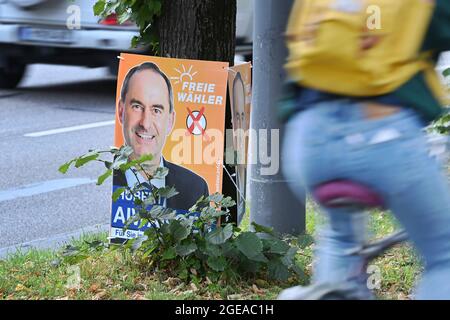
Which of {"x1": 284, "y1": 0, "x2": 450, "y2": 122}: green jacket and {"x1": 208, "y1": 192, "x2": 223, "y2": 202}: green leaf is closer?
{"x1": 284, "y1": 0, "x2": 450, "y2": 122}: green jacket

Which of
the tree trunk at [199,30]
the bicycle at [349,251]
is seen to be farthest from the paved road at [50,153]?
the bicycle at [349,251]

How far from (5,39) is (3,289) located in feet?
25.9

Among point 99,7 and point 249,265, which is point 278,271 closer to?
point 249,265

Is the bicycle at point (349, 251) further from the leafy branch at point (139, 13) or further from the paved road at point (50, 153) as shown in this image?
the paved road at point (50, 153)

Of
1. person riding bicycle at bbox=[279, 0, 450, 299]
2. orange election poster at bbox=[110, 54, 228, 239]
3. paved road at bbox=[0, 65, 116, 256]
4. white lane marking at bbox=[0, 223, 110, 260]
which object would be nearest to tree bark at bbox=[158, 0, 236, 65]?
orange election poster at bbox=[110, 54, 228, 239]

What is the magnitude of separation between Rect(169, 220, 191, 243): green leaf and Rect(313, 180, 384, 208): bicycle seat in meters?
2.02

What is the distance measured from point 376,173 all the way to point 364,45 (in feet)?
1.14

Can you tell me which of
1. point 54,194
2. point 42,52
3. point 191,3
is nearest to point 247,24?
point 42,52

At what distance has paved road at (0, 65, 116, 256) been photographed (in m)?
6.86

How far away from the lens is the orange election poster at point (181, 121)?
15.4ft

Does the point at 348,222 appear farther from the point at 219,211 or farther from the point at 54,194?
the point at 54,194

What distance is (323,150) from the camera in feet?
7.85

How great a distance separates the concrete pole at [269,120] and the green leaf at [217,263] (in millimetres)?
1016

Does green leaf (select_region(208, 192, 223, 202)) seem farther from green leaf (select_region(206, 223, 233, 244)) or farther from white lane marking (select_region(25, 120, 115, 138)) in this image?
white lane marking (select_region(25, 120, 115, 138))
